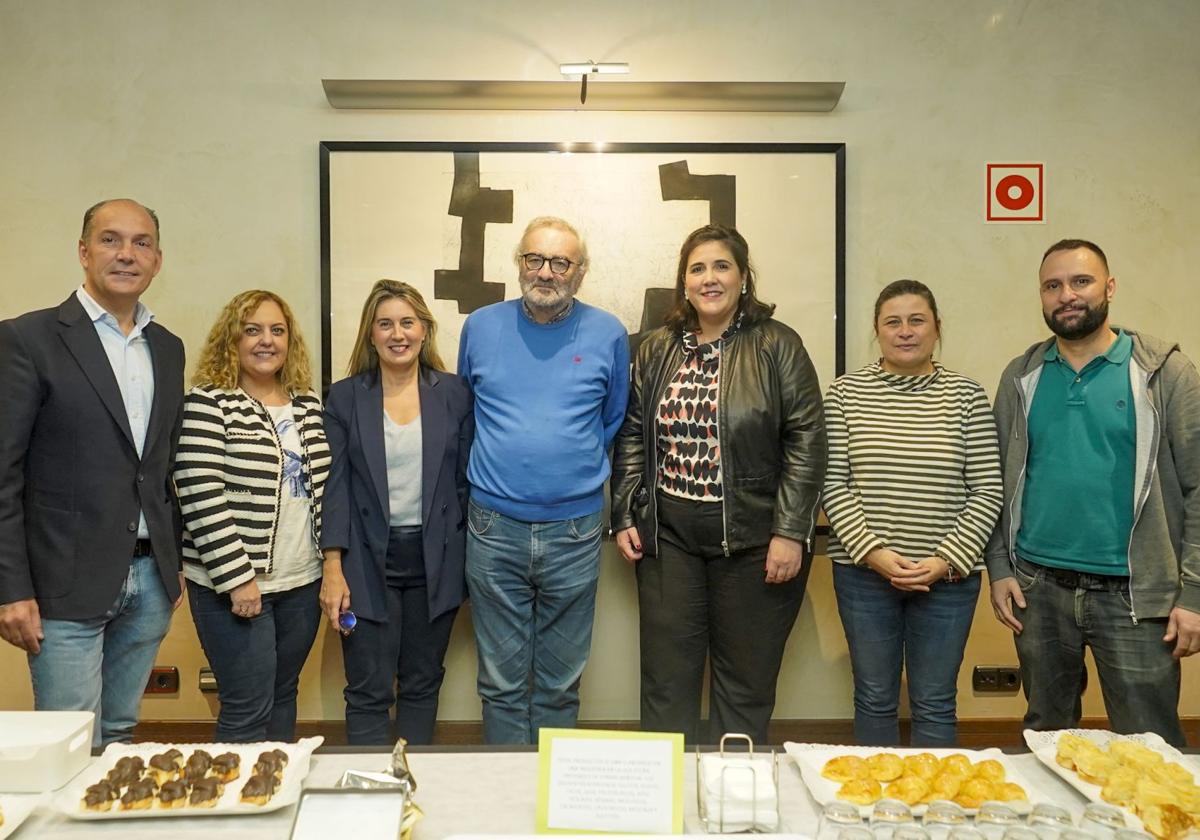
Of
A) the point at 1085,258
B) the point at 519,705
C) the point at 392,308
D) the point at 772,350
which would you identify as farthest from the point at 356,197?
the point at 1085,258

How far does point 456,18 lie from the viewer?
2.93 meters

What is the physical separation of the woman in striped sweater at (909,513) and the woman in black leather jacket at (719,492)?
12 cm

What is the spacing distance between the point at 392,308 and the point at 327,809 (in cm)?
157

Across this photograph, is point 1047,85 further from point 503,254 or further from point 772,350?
point 503,254

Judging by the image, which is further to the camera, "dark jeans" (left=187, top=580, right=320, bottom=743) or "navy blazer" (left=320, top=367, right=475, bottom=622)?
"navy blazer" (left=320, top=367, right=475, bottom=622)

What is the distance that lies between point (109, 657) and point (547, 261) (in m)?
1.51

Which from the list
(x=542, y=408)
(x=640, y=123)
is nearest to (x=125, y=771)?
(x=542, y=408)

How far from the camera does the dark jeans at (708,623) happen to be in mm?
2410

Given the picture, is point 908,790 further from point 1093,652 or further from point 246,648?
point 246,648

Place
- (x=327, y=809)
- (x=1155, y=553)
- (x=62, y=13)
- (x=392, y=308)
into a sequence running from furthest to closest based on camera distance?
(x=62, y=13) < (x=392, y=308) < (x=1155, y=553) < (x=327, y=809)

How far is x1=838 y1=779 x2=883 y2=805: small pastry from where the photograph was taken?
1.23 metres

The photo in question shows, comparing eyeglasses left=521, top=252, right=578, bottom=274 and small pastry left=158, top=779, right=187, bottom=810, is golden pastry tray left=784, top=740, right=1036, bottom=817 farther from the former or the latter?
eyeglasses left=521, top=252, right=578, bottom=274

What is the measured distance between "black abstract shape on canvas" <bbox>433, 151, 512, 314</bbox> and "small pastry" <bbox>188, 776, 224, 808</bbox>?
1944 millimetres

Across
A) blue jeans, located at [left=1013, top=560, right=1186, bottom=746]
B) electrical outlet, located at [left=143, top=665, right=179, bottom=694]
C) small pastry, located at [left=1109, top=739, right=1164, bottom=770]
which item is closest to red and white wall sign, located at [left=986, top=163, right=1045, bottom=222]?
blue jeans, located at [left=1013, top=560, right=1186, bottom=746]
